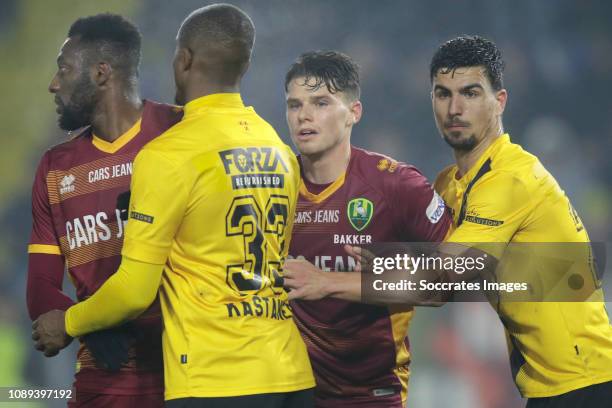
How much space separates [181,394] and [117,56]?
142 cm

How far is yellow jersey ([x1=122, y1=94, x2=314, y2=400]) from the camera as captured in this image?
269 cm

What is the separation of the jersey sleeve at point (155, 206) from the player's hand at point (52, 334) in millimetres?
628

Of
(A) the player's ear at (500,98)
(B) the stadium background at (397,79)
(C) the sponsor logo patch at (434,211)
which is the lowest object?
(C) the sponsor logo patch at (434,211)

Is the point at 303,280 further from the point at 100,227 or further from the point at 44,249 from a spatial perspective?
the point at 44,249

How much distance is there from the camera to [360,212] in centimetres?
384

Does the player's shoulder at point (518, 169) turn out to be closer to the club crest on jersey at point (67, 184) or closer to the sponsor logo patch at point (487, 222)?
the sponsor logo patch at point (487, 222)

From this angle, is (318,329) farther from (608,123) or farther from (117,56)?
(608,123)

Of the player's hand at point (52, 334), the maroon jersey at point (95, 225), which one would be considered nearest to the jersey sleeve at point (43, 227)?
the maroon jersey at point (95, 225)

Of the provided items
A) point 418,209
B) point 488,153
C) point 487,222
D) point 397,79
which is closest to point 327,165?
point 418,209

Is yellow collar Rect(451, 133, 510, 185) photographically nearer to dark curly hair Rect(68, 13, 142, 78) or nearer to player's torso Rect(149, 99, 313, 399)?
player's torso Rect(149, 99, 313, 399)

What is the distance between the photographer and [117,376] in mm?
3387

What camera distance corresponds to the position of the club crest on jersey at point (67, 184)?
135 inches

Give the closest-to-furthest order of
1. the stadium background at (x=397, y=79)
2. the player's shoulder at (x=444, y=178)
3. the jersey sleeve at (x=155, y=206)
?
the jersey sleeve at (x=155, y=206), the player's shoulder at (x=444, y=178), the stadium background at (x=397, y=79)

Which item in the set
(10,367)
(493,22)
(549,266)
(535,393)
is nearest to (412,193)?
(549,266)
